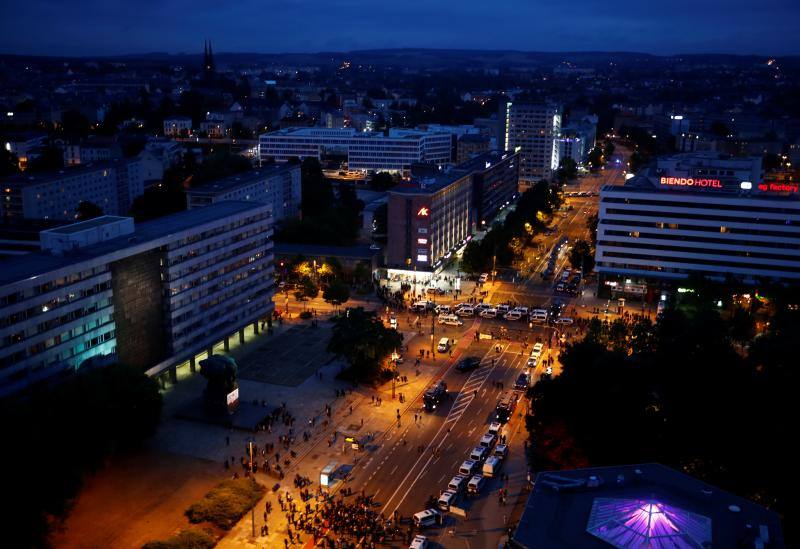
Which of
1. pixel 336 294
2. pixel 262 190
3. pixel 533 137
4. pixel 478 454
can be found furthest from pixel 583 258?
pixel 533 137

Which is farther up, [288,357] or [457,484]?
[288,357]

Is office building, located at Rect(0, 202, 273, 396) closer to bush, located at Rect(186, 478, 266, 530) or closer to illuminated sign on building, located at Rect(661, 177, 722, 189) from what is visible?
bush, located at Rect(186, 478, 266, 530)

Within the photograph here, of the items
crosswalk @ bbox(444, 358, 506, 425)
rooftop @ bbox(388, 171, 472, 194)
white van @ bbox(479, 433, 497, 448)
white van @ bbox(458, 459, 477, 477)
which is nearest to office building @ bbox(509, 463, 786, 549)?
white van @ bbox(458, 459, 477, 477)

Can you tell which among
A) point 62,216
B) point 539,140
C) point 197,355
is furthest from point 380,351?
point 539,140

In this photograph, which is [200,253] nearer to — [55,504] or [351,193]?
[55,504]

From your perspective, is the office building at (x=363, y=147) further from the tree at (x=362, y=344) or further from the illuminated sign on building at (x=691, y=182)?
the tree at (x=362, y=344)

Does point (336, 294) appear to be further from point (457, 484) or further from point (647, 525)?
point (647, 525)

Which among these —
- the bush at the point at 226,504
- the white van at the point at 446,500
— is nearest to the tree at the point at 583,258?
the white van at the point at 446,500
